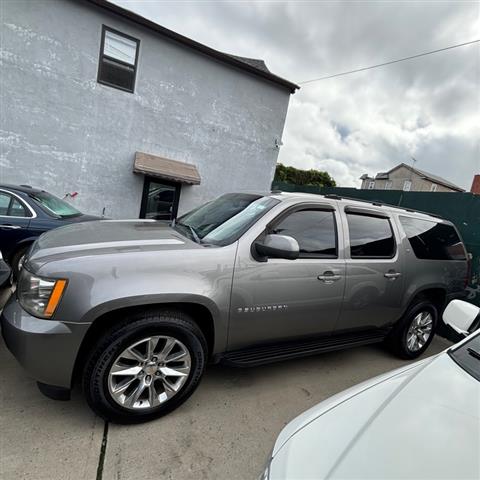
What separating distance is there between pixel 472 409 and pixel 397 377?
0.35 meters

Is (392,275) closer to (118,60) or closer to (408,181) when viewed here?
(118,60)

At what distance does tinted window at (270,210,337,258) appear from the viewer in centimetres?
289

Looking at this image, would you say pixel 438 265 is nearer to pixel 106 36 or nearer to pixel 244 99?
pixel 244 99

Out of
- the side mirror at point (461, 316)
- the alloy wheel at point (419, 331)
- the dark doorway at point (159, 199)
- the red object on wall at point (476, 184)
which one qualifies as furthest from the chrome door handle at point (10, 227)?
the red object on wall at point (476, 184)

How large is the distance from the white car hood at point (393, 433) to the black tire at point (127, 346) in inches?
42.6

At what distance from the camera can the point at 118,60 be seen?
848 centimetres

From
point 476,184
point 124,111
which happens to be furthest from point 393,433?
point 476,184

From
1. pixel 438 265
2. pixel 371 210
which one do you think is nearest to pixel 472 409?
pixel 371 210

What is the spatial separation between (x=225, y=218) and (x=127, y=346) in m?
1.36

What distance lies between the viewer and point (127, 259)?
2.18 m

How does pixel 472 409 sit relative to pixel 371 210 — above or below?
below

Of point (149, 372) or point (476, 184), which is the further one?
point (476, 184)

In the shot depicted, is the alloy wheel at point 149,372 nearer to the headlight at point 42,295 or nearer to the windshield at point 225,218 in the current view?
the headlight at point 42,295

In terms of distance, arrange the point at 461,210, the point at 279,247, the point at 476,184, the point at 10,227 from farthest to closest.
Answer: the point at 476,184 < the point at 461,210 < the point at 10,227 < the point at 279,247
